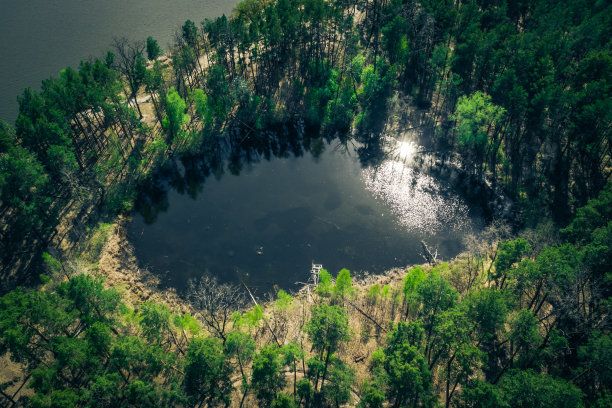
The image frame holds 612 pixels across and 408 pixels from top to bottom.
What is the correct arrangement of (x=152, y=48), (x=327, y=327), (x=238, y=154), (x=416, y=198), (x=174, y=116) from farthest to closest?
(x=152, y=48), (x=238, y=154), (x=174, y=116), (x=416, y=198), (x=327, y=327)

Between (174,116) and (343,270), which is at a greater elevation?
(174,116)

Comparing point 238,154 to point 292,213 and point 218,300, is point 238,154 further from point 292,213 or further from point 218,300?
point 218,300

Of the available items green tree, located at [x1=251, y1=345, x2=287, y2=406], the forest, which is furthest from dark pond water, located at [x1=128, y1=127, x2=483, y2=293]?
green tree, located at [x1=251, y1=345, x2=287, y2=406]

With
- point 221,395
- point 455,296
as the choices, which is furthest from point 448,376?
point 221,395

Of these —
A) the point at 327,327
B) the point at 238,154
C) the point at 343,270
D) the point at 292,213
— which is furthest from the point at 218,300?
the point at 238,154

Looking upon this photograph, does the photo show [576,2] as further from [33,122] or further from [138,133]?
[33,122]

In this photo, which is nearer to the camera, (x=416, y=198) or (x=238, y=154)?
(x=416, y=198)

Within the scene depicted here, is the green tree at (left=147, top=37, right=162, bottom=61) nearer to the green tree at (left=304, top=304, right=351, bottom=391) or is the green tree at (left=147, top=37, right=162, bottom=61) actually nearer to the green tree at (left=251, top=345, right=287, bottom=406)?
the green tree at (left=304, top=304, right=351, bottom=391)
